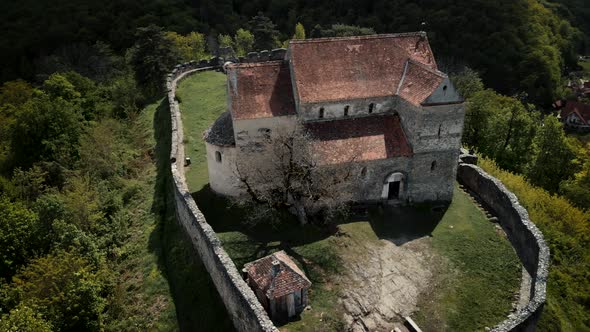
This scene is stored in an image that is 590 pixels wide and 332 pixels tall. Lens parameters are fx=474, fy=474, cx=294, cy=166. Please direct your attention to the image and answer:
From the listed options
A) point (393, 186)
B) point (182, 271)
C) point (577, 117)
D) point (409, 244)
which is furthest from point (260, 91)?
point (577, 117)

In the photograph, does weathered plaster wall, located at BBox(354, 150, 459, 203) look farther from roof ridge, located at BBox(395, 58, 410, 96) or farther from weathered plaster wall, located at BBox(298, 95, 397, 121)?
roof ridge, located at BBox(395, 58, 410, 96)

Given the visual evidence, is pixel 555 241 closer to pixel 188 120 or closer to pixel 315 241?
pixel 315 241

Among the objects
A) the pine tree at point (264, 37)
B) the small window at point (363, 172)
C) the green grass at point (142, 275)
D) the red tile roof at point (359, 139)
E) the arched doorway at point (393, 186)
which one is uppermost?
the pine tree at point (264, 37)

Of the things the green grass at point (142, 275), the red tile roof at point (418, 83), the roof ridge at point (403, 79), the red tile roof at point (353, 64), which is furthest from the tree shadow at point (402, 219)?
the green grass at point (142, 275)

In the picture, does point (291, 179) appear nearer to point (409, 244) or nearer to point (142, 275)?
point (409, 244)

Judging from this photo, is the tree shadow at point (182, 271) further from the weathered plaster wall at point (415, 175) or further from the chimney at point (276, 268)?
the weathered plaster wall at point (415, 175)

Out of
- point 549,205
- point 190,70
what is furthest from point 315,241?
point 190,70

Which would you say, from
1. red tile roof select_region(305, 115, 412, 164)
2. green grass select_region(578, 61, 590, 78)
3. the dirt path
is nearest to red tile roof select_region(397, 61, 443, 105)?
Result: red tile roof select_region(305, 115, 412, 164)
